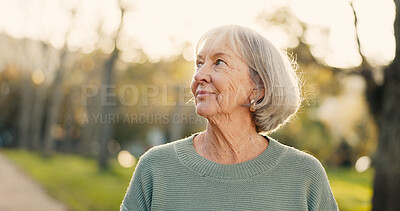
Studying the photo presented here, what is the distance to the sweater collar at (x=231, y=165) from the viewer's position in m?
2.22

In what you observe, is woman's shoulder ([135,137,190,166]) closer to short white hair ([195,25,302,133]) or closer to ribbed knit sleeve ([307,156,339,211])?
short white hair ([195,25,302,133])

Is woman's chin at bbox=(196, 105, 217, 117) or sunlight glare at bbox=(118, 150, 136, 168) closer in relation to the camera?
woman's chin at bbox=(196, 105, 217, 117)

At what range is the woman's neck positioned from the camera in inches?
91.4

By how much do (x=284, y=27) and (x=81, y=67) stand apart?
2403 cm

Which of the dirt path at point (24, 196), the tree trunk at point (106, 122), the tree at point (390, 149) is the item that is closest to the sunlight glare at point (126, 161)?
the tree trunk at point (106, 122)

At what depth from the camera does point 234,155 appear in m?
2.32

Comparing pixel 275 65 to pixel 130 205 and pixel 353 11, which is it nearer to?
pixel 130 205

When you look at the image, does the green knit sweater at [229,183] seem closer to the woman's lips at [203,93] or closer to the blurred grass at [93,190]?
the woman's lips at [203,93]

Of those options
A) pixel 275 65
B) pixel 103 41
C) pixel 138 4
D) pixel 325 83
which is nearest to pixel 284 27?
pixel 325 83

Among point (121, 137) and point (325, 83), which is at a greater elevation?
point (325, 83)

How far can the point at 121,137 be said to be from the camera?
42.4 metres

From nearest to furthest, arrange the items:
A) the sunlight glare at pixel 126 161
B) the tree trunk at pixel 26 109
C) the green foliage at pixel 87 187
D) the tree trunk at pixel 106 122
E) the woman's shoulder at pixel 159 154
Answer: the woman's shoulder at pixel 159 154
the green foliage at pixel 87 187
the tree trunk at pixel 106 122
the sunlight glare at pixel 126 161
the tree trunk at pixel 26 109

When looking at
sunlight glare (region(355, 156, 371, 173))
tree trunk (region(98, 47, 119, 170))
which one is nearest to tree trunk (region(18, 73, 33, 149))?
tree trunk (region(98, 47, 119, 170))

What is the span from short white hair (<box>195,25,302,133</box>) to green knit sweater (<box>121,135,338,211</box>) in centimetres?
20
